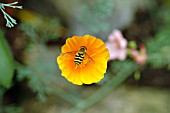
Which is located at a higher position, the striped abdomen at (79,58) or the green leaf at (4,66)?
the green leaf at (4,66)

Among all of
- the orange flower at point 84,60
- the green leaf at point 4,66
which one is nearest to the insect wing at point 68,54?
the orange flower at point 84,60

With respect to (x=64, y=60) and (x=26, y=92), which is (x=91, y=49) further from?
(x=26, y=92)

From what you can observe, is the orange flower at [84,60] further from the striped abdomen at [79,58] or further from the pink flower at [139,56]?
the pink flower at [139,56]

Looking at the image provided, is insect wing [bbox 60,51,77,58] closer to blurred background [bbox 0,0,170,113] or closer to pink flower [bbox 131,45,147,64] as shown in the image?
blurred background [bbox 0,0,170,113]

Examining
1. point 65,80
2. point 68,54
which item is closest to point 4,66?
point 68,54

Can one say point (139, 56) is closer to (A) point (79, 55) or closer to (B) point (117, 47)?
(B) point (117, 47)

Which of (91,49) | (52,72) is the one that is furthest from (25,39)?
(91,49)
